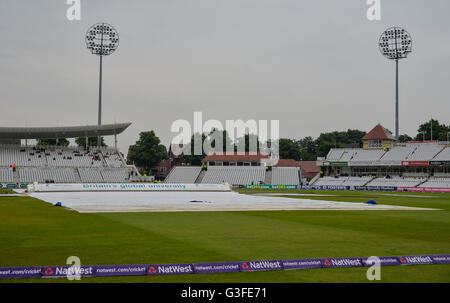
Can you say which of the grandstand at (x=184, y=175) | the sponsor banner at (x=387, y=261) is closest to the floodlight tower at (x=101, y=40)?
the grandstand at (x=184, y=175)

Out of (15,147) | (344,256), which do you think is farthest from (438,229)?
(15,147)

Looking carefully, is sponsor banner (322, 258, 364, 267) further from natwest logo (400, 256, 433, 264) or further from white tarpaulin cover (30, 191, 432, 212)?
white tarpaulin cover (30, 191, 432, 212)

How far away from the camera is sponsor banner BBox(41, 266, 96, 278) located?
11.0 meters

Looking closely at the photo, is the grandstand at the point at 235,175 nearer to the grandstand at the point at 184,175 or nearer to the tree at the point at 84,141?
the grandstand at the point at 184,175

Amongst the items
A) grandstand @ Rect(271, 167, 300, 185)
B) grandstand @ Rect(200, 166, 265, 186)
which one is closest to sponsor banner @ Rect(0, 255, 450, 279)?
grandstand @ Rect(271, 167, 300, 185)

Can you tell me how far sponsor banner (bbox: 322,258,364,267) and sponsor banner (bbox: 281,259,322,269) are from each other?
7.6 inches

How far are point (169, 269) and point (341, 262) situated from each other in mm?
4676

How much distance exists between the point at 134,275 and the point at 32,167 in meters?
74.1

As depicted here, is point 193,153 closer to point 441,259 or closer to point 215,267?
point 441,259

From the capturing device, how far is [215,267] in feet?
38.8

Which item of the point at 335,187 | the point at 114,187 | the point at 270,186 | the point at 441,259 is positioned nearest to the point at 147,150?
the point at 270,186

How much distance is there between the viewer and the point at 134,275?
11312 millimetres

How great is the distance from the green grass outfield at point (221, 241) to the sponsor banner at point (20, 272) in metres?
0.32
